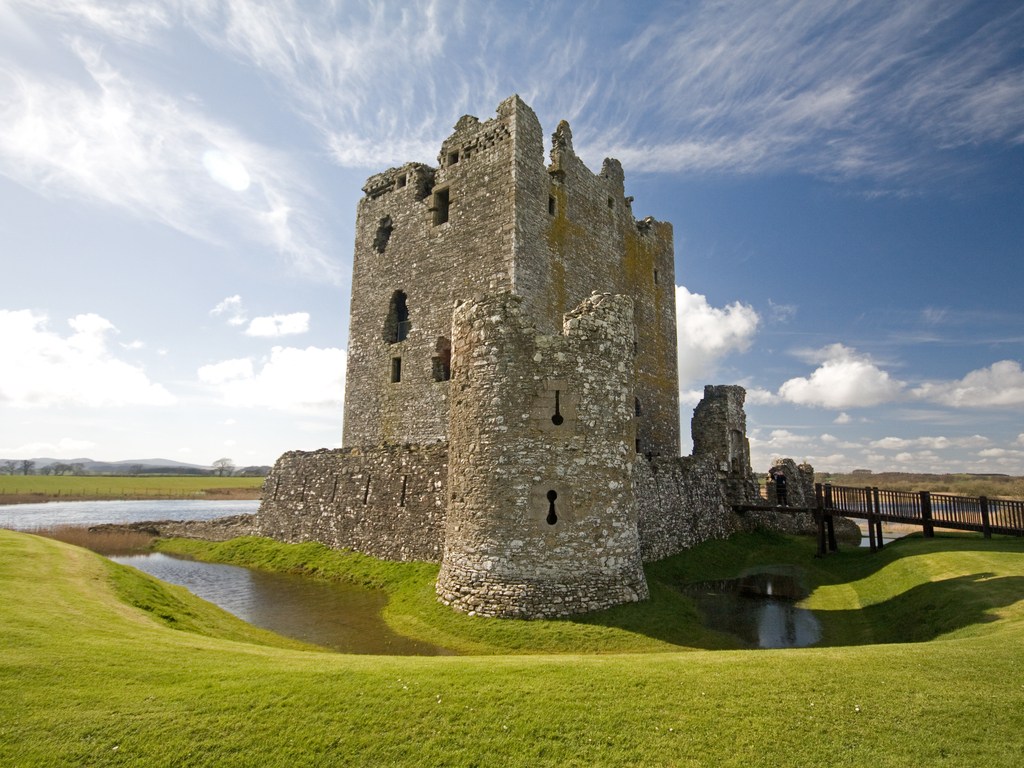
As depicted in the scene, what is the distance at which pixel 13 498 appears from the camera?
57.2 meters

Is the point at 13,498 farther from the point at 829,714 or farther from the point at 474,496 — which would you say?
the point at 829,714

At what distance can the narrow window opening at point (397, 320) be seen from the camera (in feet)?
72.8

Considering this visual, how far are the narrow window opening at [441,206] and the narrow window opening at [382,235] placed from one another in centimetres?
298

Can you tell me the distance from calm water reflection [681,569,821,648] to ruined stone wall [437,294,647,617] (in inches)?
94.1

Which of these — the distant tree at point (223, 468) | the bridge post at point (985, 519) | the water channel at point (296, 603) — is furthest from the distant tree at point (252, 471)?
the bridge post at point (985, 519)

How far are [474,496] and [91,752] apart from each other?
7523 millimetres

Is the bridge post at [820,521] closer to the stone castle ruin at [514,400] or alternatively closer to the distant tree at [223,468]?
the stone castle ruin at [514,400]

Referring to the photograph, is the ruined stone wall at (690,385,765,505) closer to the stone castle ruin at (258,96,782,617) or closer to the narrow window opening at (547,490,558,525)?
the stone castle ruin at (258,96,782,617)

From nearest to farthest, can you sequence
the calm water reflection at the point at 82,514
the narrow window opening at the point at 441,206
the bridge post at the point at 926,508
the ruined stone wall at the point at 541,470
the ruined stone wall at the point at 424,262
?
the ruined stone wall at the point at 541,470
the bridge post at the point at 926,508
the ruined stone wall at the point at 424,262
the narrow window opening at the point at 441,206
the calm water reflection at the point at 82,514

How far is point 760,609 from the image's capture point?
1390cm

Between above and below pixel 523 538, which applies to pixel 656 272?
above

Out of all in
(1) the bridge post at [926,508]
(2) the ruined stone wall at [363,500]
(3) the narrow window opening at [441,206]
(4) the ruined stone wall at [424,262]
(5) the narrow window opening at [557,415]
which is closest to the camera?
(5) the narrow window opening at [557,415]

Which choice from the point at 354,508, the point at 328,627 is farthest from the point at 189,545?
the point at 328,627

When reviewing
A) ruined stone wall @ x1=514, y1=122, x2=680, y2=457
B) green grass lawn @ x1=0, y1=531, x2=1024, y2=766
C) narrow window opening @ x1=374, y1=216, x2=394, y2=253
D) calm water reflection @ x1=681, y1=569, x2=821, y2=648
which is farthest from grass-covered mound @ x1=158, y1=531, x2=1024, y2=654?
narrow window opening @ x1=374, y1=216, x2=394, y2=253
